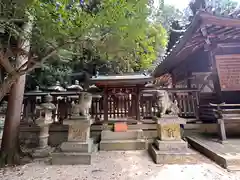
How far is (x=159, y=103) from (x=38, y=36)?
3.42 meters

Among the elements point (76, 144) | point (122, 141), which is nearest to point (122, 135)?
point (122, 141)

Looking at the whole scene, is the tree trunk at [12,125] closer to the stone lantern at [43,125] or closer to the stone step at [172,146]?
the stone lantern at [43,125]

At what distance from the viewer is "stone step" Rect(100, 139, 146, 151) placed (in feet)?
16.6

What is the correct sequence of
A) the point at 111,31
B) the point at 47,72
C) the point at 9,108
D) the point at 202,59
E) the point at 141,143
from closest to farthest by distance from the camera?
the point at 111,31
the point at 9,108
the point at 141,143
the point at 202,59
the point at 47,72

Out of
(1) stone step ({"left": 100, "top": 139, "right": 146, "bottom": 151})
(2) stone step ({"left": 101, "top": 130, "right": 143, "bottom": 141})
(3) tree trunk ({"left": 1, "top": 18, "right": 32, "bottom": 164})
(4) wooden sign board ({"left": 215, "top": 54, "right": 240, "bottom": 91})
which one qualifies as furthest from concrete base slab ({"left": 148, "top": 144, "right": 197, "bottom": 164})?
(3) tree trunk ({"left": 1, "top": 18, "right": 32, "bottom": 164})

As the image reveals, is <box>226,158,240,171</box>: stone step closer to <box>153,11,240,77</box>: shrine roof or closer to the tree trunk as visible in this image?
<box>153,11,240,77</box>: shrine roof

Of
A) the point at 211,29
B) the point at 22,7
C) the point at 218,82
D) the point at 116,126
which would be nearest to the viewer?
the point at 22,7

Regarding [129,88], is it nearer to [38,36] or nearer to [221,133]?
[221,133]

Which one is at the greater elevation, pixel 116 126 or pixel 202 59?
pixel 202 59

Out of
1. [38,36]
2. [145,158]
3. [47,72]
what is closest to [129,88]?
[145,158]

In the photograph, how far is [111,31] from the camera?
324 centimetres

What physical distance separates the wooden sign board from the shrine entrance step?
10.6ft

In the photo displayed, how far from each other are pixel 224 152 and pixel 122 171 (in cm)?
252

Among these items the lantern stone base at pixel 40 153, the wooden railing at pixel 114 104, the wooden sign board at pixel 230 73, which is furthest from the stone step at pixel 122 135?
the wooden sign board at pixel 230 73
